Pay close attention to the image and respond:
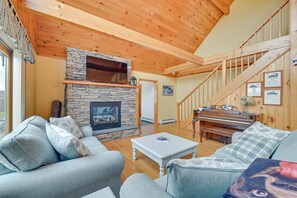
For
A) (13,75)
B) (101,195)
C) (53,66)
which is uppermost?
(53,66)

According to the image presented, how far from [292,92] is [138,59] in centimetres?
387

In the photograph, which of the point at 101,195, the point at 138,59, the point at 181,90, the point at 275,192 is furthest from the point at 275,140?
the point at 181,90

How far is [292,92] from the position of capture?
2580 millimetres

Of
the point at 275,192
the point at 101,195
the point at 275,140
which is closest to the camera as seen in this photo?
the point at 275,192

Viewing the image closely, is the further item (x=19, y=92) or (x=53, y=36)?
(x=53, y=36)

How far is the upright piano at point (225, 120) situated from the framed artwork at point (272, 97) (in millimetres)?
346

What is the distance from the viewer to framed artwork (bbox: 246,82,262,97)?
9.79ft

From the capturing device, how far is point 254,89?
306cm

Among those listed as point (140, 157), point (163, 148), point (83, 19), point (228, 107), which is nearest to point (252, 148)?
point (163, 148)

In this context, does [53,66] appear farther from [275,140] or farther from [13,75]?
[275,140]

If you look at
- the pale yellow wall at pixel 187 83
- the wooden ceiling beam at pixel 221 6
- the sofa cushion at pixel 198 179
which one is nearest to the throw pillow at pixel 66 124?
the sofa cushion at pixel 198 179

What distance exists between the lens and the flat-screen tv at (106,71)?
11.6 ft

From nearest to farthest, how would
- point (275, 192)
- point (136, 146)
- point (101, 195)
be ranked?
point (275, 192) → point (101, 195) → point (136, 146)

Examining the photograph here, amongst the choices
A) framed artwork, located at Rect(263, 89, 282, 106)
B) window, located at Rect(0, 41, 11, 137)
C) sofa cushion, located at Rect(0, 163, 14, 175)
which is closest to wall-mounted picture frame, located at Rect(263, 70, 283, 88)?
framed artwork, located at Rect(263, 89, 282, 106)
